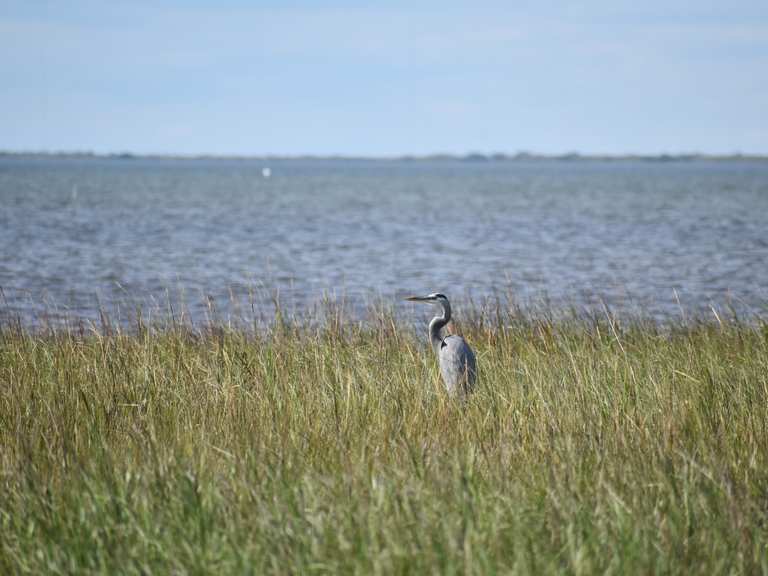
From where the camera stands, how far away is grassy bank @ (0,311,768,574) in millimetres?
4266

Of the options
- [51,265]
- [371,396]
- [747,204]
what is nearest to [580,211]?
[747,204]

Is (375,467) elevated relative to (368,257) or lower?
elevated

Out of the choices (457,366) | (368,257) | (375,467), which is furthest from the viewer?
(368,257)

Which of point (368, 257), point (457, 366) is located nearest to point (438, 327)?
point (457, 366)

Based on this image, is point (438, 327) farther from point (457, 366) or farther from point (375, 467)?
point (375, 467)

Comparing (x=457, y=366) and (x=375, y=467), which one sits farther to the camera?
(x=457, y=366)

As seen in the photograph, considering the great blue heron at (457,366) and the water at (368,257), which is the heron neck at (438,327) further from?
the water at (368,257)

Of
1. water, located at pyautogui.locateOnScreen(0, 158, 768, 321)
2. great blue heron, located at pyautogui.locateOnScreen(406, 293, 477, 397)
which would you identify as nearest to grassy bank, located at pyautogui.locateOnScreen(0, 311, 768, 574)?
great blue heron, located at pyautogui.locateOnScreen(406, 293, 477, 397)

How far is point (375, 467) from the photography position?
5.06 m

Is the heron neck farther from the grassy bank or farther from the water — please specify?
the water

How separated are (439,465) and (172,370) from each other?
3479 millimetres

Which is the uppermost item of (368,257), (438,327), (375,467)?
(438,327)

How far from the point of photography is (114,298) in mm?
17984

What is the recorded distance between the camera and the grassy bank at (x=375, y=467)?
14.0 feet
